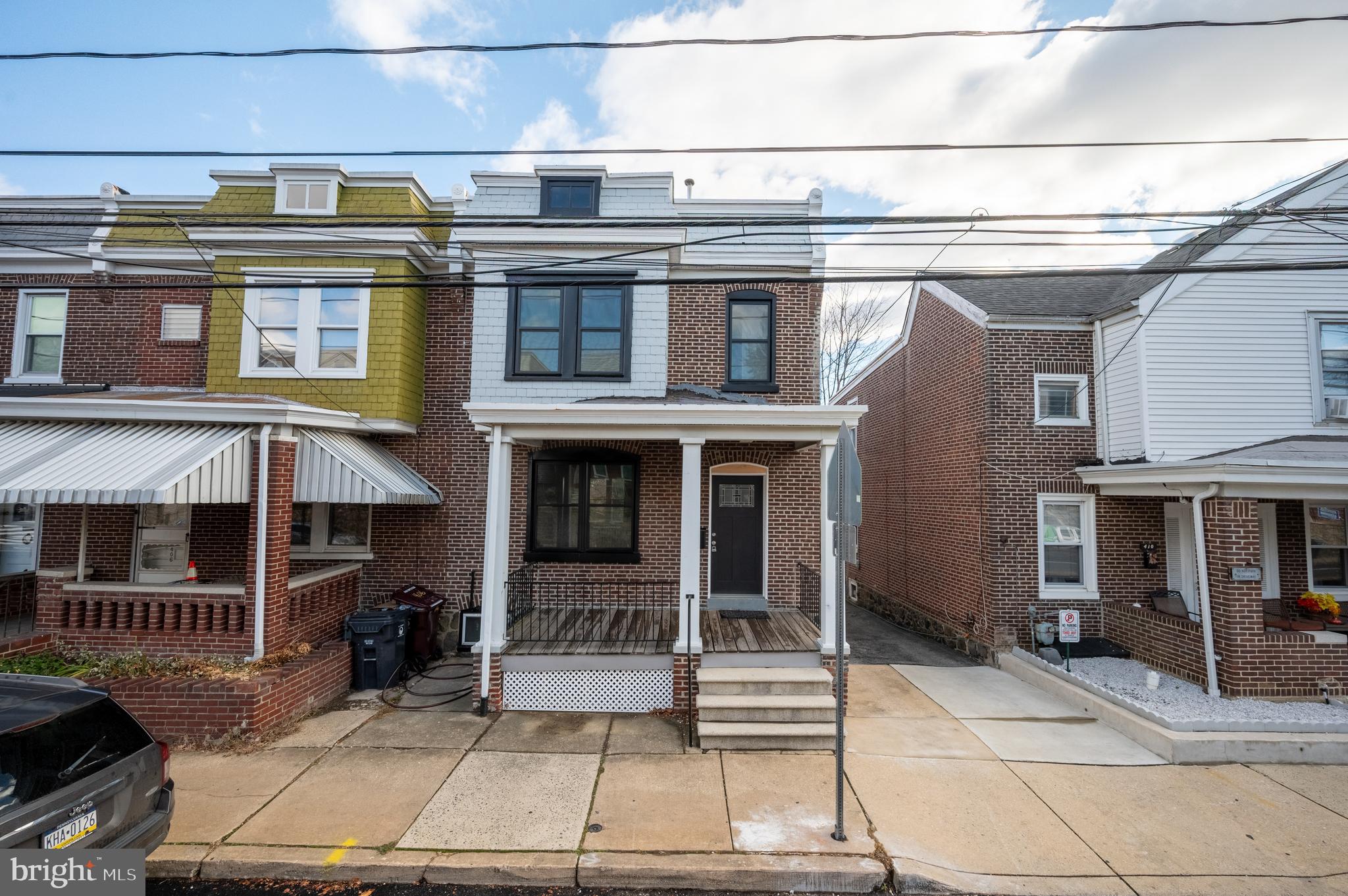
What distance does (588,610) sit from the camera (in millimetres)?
9578

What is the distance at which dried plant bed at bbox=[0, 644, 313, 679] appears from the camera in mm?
6613

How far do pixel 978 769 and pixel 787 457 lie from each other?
521 cm

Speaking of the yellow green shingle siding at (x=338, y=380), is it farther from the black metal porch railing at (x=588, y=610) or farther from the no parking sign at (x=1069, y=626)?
the no parking sign at (x=1069, y=626)

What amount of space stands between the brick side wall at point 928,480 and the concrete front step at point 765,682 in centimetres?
492

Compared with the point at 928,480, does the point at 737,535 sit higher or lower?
lower

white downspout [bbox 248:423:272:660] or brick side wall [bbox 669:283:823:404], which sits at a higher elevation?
brick side wall [bbox 669:283:823:404]

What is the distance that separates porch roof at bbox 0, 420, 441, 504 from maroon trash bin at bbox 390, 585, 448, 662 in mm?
1707

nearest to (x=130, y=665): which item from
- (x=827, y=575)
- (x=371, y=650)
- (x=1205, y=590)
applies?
(x=371, y=650)

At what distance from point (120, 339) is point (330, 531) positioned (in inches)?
206

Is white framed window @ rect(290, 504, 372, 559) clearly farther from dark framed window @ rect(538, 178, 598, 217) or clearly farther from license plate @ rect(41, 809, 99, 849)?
license plate @ rect(41, 809, 99, 849)

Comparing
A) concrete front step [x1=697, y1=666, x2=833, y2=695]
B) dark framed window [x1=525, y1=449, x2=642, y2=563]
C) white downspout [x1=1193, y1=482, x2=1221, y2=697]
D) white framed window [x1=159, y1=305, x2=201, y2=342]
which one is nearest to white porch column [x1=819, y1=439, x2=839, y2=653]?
concrete front step [x1=697, y1=666, x2=833, y2=695]

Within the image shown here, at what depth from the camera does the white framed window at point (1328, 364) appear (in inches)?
364

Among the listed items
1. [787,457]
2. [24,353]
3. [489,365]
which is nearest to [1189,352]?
[787,457]

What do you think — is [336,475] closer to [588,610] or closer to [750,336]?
[588,610]
